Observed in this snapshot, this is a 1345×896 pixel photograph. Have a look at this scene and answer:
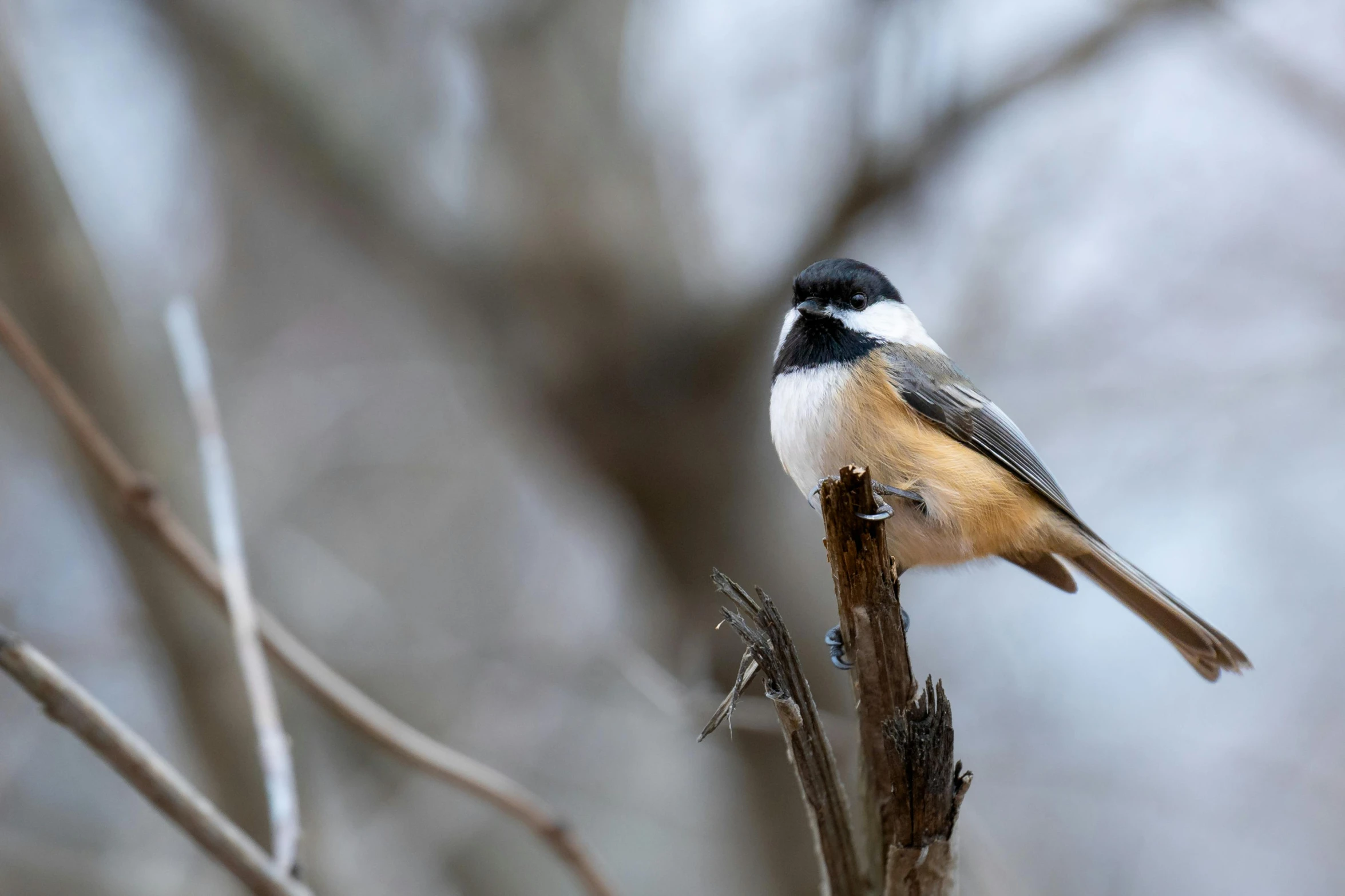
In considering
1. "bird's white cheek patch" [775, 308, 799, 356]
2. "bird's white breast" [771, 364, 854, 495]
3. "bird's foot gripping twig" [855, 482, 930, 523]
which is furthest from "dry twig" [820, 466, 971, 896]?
"bird's white cheek patch" [775, 308, 799, 356]

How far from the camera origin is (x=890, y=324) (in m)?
2.63

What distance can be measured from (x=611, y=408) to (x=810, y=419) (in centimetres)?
164

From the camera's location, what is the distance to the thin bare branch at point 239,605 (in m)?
1.47

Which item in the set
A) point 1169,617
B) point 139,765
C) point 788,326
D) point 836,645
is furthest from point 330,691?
point 1169,617

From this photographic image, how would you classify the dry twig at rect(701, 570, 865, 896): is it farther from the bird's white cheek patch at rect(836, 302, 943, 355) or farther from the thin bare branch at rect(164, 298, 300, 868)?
the bird's white cheek patch at rect(836, 302, 943, 355)

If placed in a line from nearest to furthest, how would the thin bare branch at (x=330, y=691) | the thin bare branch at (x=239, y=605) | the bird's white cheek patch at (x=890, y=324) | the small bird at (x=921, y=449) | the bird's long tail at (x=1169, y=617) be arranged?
1. the thin bare branch at (x=239, y=605)
2. the thin bare branch at (x=330, y=691)
3. the small bird at (x=921, y=449)
4. the bird's long tail at (x=1169, y=617)
5. the bird's white cheek patch at (x=890, y=324)

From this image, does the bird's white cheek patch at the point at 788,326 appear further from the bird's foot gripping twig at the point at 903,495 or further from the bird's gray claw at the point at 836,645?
the bird's gray claw at the point at 836,645

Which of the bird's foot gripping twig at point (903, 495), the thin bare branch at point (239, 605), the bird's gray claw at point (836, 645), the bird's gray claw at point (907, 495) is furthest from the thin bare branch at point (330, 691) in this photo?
the bird's gray claw at point (907, 495)

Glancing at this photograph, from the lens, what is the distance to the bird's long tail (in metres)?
2.38

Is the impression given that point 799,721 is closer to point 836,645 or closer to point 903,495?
point 836,645

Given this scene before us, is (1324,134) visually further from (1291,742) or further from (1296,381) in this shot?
(1291,742)

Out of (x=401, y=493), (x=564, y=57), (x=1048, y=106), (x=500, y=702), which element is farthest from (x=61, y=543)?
(x=1048, y=106)

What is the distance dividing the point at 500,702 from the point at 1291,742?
387 cm

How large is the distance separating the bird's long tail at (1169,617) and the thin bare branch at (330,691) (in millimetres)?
1470
